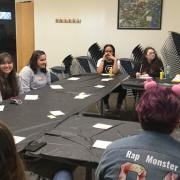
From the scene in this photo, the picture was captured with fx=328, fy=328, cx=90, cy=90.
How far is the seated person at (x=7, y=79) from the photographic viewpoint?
3743 millimetres

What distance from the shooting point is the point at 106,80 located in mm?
4762

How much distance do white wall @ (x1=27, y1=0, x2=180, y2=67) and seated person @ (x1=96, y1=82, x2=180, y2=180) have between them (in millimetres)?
5027

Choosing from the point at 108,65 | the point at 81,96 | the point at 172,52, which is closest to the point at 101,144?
the point at 81,96

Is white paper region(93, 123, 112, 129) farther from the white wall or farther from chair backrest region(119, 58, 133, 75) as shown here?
the white wall

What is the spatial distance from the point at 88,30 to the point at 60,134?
15.5 ft

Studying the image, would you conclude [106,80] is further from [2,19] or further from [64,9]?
[2,19]

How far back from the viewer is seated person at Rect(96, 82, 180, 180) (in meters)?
1.32

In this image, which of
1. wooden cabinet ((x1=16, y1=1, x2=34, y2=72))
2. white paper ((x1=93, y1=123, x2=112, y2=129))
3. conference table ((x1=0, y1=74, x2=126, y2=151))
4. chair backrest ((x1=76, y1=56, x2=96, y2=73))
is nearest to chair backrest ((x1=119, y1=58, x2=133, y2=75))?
chair backrest ((x1=76, y1=56, x2=96, y2=73))

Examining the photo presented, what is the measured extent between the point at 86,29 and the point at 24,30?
1.56 meters

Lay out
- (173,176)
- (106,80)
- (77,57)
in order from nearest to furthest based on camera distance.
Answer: (173,176) → (106,80) → (77,57)

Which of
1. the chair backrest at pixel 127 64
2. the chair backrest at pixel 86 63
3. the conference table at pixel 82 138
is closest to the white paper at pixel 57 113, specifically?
the conference table at pixel 82 138

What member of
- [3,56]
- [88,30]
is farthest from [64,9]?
[3,56]

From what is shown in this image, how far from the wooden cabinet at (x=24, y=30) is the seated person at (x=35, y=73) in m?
3.18

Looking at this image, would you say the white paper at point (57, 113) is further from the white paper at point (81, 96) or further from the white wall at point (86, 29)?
the white wall at point (86, 29)
